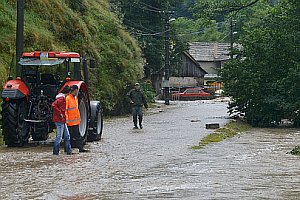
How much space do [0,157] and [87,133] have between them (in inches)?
148

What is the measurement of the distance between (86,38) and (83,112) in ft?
44.1

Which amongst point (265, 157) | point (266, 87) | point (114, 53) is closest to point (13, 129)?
point (265, 157)

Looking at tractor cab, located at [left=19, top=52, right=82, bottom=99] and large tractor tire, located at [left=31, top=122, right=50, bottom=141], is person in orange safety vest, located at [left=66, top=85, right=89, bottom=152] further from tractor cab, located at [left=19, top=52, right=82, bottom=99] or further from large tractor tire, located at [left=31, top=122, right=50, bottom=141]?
tractor cab, located at [left=19, top=52, right=82, bottom=99]

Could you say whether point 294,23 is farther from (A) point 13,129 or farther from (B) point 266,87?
(A) point 13,129

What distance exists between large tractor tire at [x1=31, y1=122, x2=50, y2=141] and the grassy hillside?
3.19m

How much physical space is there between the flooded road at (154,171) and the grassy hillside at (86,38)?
6.38m

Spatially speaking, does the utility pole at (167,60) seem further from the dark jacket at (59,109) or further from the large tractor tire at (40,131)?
the dark jacket at (59,109)

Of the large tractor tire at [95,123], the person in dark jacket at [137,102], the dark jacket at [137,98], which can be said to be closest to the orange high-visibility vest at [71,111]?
the large tractor tire at [95,123]

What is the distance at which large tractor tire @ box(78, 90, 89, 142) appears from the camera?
61.8 ft

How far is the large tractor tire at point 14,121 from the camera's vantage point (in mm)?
17938

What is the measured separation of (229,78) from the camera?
3309 centimetres

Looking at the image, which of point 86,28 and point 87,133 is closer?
point 87,133

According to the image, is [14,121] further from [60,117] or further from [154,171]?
[154,171]

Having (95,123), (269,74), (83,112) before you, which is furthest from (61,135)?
(269,74)
